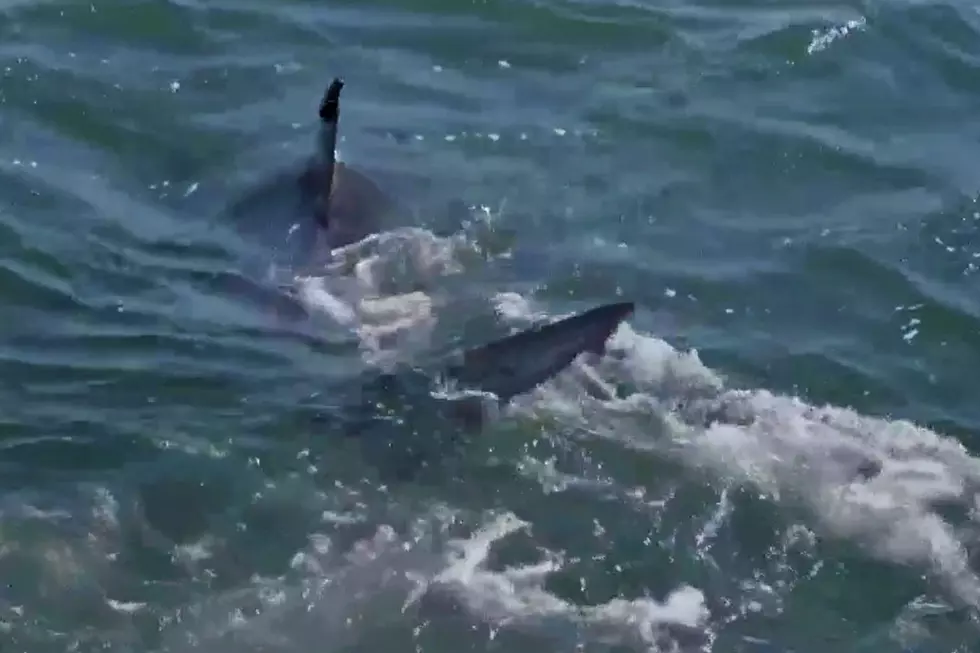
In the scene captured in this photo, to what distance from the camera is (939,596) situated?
11828 mm

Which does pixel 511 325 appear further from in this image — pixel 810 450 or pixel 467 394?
pixel 810 450

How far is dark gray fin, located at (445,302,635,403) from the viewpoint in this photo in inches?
499

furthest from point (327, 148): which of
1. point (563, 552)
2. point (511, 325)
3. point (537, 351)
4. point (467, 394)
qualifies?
point (563, 552)

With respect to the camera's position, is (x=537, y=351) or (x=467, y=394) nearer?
(x=537, y=351)

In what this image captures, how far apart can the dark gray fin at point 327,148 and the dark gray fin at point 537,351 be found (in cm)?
302

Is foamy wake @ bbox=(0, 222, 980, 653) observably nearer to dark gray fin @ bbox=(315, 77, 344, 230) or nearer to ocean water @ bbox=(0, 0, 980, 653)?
ocean water @ bbox=(0, 0, 980, 653)

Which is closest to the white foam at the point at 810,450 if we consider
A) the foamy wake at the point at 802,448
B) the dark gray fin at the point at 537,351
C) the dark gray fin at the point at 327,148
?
the foamy wake at the point at 802,448

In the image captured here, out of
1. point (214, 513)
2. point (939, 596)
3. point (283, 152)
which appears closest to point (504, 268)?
point (283, 152)

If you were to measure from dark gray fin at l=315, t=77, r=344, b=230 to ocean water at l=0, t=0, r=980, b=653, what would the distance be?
2.43ft

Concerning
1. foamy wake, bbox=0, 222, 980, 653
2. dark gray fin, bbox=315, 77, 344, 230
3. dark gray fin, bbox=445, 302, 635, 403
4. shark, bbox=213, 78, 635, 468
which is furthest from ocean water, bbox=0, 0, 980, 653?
dark gray fin, bbox=315, 77, 344, 230

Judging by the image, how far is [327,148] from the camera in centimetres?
1477

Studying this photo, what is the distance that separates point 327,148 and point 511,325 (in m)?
2.59

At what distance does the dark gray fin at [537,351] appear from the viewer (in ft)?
41.6

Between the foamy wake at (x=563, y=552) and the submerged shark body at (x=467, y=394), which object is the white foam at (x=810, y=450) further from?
the submerged shark body at (x=467, y=394)
